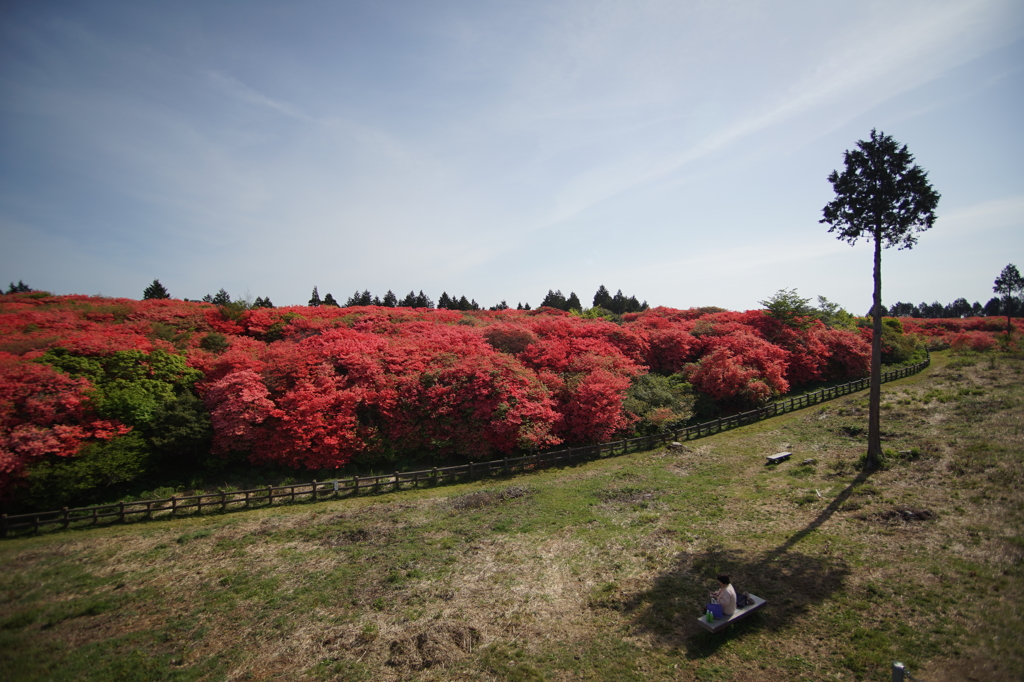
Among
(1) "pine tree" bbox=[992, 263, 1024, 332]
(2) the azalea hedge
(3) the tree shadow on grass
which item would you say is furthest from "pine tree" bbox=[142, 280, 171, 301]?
(1) "pine tree" bbox=[992, 263, 1024, 332]

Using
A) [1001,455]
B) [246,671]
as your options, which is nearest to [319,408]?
[246,671]

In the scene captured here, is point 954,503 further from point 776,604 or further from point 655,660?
point 655,660

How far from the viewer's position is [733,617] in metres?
9.35

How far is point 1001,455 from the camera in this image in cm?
1623

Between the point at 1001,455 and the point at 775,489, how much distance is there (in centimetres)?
865

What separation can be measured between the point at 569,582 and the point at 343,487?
13436 mm

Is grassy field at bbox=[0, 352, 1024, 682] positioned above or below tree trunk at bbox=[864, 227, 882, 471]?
below

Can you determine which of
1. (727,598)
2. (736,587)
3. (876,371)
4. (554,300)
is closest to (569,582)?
(727,598)

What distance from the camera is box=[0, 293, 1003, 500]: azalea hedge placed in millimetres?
18156

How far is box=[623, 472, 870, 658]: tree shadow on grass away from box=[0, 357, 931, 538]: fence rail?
1168cm

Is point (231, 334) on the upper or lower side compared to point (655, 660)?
upper

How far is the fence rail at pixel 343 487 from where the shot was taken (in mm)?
16828

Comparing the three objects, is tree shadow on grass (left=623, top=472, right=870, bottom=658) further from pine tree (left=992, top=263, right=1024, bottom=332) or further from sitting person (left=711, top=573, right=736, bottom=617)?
pine tree (left=992, top=263, right=1024, bottom=332)

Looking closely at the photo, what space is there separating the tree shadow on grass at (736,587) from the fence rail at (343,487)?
38.3ft
